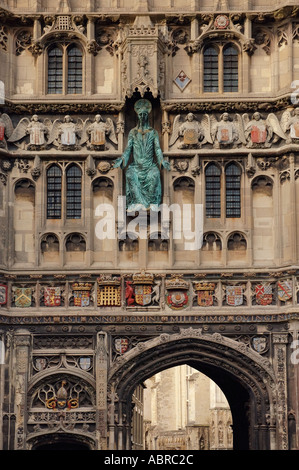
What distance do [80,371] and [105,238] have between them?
162 inches

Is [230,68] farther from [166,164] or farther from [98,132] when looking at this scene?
[98,132]

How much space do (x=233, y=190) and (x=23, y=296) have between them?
7149mm

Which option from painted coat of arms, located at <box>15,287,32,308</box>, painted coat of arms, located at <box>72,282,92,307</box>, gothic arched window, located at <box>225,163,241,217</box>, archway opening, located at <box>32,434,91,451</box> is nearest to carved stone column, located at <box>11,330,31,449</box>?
archway opening, located at <box>32,434,91,451</box>

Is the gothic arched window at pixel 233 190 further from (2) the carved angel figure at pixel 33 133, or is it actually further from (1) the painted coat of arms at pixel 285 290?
(2) the carved angel figure at pixel 33 133

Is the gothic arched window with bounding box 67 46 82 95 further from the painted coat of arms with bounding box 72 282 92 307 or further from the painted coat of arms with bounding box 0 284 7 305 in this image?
the painted coat of arms with bounding box 0 284 7 305

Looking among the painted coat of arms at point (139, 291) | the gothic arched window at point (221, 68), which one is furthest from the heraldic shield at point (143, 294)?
the gothic arched window at point (221, 68)

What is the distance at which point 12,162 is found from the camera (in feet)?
137

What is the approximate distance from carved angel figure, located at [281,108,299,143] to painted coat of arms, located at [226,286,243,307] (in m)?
4.76

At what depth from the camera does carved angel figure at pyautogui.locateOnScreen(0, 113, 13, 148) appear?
41.5 meters

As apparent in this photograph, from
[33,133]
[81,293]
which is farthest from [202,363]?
[33,133]

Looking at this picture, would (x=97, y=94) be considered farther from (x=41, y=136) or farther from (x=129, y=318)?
(x=129, y=318)

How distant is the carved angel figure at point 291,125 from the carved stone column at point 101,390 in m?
8.30

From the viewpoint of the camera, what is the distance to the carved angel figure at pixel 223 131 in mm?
41625

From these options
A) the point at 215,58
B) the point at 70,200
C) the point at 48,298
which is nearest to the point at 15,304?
the point at 48,298
